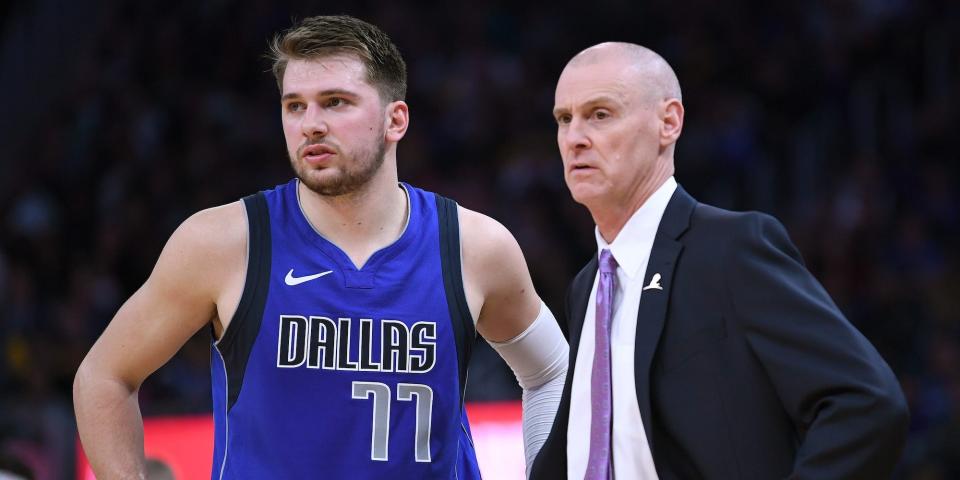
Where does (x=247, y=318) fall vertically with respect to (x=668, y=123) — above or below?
below

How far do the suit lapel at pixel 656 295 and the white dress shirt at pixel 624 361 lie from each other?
0.08 ft

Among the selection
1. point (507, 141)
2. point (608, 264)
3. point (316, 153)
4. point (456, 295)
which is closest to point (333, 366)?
point (456, 295)

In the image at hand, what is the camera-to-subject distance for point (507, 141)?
934 centimetres

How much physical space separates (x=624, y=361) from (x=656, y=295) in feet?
0.46

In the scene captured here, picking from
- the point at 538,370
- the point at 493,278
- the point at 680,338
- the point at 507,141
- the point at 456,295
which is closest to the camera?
the point at 680,338

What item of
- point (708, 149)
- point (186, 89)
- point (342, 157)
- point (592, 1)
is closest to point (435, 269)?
point (342, 157)

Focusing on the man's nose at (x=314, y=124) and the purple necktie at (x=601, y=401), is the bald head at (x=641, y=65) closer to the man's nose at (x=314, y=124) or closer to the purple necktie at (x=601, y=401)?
the purple necktie at (x=601, y=401)

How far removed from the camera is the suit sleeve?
208 cm

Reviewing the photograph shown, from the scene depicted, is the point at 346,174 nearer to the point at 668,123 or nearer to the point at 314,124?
the point at 314,124

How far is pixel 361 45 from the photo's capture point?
3049 millimetres

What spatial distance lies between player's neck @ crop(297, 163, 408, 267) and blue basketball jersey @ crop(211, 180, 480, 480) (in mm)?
34

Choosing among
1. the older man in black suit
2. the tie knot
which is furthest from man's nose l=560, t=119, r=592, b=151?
the tie knot

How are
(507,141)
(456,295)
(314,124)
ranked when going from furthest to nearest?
(507,141), (456,295), (314,124)

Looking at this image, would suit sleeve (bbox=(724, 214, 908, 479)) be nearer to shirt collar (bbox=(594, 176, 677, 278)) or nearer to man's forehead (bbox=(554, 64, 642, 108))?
shirt collar (bbox=(594, 176, 677, 278))
